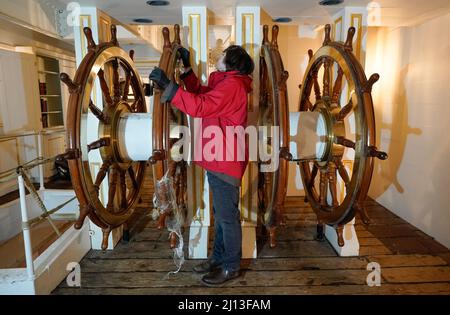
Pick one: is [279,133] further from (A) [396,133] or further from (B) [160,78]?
(A) [396,133]

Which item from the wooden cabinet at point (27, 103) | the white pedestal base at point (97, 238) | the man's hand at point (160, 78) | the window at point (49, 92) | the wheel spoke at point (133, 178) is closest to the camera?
the man's hand at point (160, 78)

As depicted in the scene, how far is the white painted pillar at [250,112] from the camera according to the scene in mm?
2016

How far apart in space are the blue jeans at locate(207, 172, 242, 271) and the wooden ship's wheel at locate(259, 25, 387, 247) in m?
0.18

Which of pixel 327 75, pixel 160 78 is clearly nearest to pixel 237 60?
pixel 160 78

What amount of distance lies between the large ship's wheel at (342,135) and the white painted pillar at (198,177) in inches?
27.5

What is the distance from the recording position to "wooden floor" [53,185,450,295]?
5.82 feet

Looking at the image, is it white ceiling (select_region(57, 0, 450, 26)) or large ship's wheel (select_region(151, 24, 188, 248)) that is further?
white ceiling (select_region(57, 0, 450, 26))

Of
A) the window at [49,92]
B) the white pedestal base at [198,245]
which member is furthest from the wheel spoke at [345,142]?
the window at [49,92]

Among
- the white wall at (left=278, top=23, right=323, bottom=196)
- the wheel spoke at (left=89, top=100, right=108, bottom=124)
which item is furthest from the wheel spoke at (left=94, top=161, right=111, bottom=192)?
the white wall at (left=278, top=23, right=323, bottom=196)

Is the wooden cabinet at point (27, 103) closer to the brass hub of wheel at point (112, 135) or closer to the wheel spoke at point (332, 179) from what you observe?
the brass hub of wheel at point (112, 135)

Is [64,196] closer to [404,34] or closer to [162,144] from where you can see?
[162,144]

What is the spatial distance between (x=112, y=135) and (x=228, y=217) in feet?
2.60

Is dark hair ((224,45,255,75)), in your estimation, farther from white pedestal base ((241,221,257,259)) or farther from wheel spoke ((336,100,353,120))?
white pedestal base ((241,221,257,259))

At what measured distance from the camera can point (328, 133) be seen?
5.82 feet
